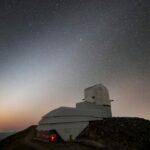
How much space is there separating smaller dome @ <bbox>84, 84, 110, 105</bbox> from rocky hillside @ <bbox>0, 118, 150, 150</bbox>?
270 inches

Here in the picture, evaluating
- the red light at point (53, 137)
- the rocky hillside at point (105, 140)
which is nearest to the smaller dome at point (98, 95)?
the rocky hillside at point (105, 140)

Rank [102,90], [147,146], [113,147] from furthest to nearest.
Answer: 1. [102,90]
2. [147,146]
3. [113,147]

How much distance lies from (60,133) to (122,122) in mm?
12051

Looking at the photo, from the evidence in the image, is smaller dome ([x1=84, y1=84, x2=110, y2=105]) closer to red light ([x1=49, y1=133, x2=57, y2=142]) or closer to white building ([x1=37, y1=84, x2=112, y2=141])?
white building ([x1=37, y1=84, x2=112, y2=141])

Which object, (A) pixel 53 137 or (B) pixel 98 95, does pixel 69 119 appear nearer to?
(A) pixel 53 137

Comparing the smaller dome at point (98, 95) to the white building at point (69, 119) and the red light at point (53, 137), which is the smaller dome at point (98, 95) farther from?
the red light at point (53, 137)

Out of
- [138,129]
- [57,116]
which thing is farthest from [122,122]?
[57,116]

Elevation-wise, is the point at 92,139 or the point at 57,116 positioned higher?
the point at 57,116

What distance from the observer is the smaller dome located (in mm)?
34397

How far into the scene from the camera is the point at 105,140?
21391mm

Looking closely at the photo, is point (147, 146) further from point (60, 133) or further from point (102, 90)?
point (102, 90)

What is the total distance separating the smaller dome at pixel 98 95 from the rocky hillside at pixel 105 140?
270 inches

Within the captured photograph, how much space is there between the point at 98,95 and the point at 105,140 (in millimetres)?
14003

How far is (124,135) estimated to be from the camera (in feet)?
75.0
